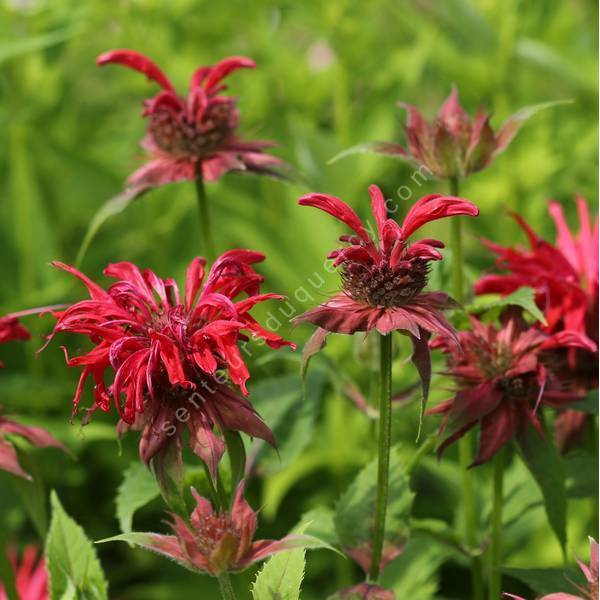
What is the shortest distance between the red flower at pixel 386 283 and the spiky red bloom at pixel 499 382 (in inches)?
4.7

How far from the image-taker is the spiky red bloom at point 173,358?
0.74 m

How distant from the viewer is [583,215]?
3.40ft

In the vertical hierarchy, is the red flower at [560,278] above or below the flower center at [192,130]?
below

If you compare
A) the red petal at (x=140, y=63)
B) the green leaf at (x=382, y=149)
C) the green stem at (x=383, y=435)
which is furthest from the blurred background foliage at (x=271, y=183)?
the green stem at (x=383, y=435)

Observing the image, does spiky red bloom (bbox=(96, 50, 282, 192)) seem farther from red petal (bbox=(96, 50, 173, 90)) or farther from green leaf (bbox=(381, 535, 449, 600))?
green leaf (bbox=(381, 535, 449, 600))

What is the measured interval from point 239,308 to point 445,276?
0.29 m

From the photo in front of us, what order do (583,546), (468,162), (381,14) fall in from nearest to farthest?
1. (468,162)
2. (583,546)
3. (381,14)

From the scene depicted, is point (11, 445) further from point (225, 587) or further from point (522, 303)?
point (522, 303)

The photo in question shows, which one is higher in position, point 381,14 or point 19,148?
point 381,14

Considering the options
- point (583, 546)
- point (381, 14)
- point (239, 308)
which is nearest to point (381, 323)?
point (239, 308)

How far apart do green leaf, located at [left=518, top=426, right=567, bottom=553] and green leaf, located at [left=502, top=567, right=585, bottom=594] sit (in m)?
0.05

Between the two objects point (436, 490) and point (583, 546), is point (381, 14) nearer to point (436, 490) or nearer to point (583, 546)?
point (436, 490)

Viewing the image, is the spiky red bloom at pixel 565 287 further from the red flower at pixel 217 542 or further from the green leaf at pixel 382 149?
the red flower at pixel 217 542

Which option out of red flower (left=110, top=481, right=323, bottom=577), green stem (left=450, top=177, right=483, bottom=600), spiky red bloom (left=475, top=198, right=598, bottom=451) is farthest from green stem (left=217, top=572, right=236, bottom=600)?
spiky red bloom (left=475, top=198, right=598, bottom=451)
